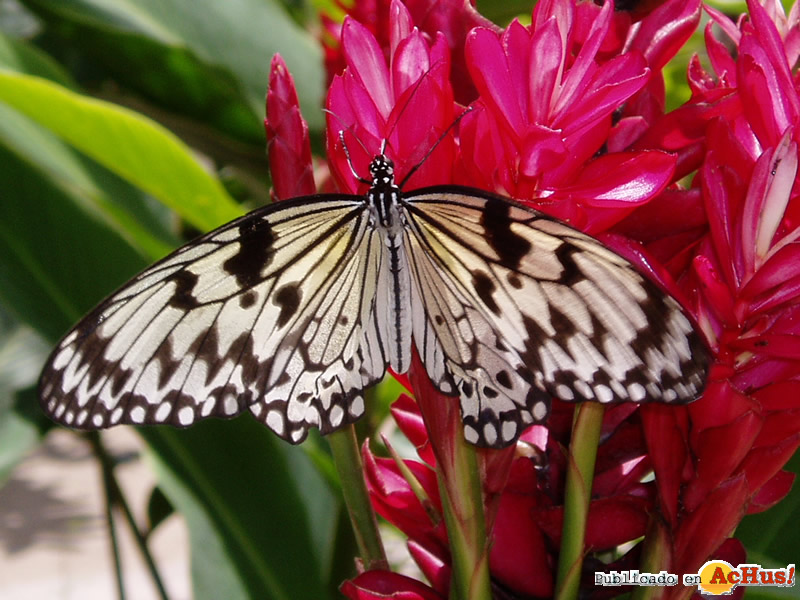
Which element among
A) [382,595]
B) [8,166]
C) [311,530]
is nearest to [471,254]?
[382,595]

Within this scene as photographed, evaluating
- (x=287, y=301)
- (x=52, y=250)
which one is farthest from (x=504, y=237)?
(x=52, y=250)

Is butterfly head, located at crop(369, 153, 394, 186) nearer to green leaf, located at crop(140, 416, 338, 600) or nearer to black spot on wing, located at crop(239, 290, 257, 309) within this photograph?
black spot on wing, located at crop(239, 290, 257, 309)

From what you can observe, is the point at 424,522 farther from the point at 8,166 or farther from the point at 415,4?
the point at 8,166

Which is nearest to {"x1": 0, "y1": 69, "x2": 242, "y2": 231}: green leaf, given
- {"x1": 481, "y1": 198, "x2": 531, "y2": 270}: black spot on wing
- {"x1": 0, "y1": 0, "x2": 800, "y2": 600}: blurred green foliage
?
{"x1": 0, "y1": 0, "x2": 800, "y2": 600}: blurred green foliage

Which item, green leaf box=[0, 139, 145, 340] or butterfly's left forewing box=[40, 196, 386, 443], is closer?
butterfly's left forewing box=[40, 196, 386, 443]

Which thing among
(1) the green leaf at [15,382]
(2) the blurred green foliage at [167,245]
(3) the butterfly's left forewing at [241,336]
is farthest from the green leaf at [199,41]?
(3) the butterfly's left forewing at [241,336]

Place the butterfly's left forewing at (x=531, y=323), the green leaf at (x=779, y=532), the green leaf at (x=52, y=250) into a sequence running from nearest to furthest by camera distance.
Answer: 1. the butterfly's left forewing at (x=531, y=323)
2. the green leaf at (x=779, y=532)
3. the green leaf at (x=52, y=250)

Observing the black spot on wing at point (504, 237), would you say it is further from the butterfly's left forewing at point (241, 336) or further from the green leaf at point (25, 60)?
the green leaf at point (25, 60)
